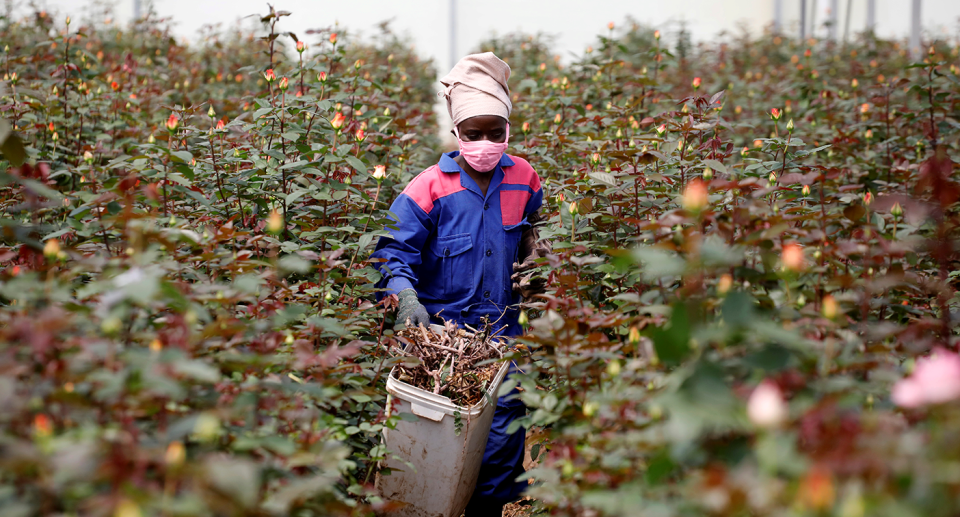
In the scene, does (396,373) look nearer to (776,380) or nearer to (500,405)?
(500,405)

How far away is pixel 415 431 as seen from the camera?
1872 mm

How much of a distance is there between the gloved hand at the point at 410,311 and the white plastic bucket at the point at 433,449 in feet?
1.07

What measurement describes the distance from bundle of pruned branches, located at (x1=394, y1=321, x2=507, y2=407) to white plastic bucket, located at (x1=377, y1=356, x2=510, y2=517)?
0.07 meters

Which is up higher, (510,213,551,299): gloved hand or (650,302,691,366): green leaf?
(650,302,691,366): green leaf

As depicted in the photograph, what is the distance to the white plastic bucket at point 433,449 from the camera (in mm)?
1815

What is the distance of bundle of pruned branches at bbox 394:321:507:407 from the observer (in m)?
1.96

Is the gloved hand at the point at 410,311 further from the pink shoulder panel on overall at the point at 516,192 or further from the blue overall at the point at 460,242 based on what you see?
the pink shoulder panel on overall at the point at 516,192

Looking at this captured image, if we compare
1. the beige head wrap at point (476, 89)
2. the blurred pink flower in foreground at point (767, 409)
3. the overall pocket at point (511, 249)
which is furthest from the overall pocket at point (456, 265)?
the blurred pink flower in foreground at point (767, 409)

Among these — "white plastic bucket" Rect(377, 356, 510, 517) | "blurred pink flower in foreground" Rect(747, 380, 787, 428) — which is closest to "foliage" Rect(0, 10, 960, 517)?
"blurred pink flower in foreground" Rect(747, 380, 787, 428)

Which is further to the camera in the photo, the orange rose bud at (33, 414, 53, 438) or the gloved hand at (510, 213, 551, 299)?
the gloved hand at (510, 213, 551, 299)

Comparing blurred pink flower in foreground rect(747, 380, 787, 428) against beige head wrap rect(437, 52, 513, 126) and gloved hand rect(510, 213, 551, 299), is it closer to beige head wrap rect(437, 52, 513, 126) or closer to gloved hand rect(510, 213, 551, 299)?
gloved hand rect(510, 213, 551, 299)

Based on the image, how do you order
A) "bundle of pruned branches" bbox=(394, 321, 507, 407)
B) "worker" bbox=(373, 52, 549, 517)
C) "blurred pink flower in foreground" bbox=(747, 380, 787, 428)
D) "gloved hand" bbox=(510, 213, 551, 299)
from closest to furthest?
1. "blurred pink flower in foreground" bbox=(747, 380, 787, 428)
2. "bundle of pruned branches" bbox=(394, 321, 507, 407)
3. "gloved hand" bbox=(510, 213, 551, 299)
4. "worker" bbox=(373, 52, 549, 517)

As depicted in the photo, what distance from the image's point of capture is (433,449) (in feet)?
6.19

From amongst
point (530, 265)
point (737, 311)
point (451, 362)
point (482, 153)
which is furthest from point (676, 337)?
point (482, 153)
